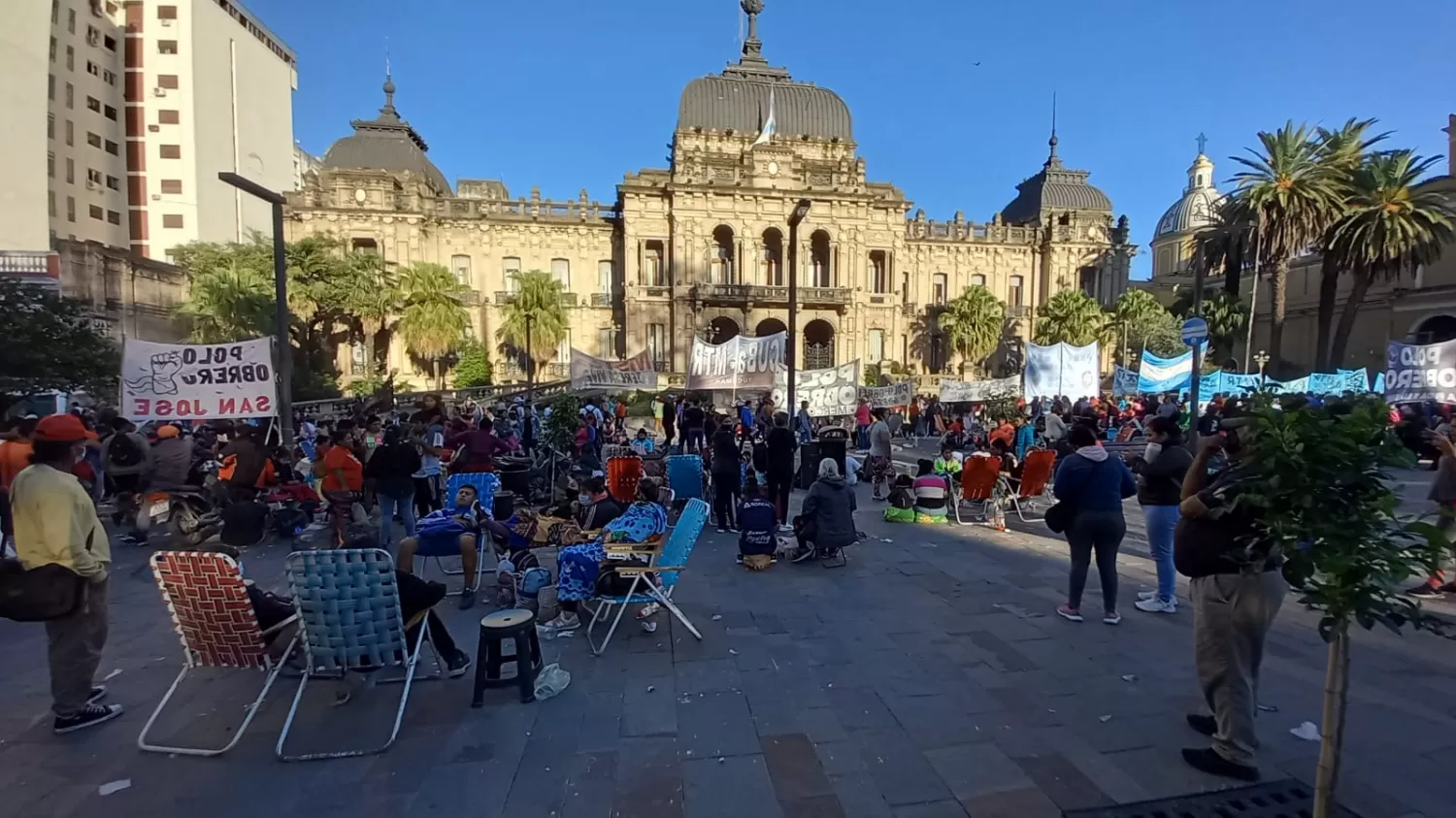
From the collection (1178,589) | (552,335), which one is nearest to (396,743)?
(1178,589)

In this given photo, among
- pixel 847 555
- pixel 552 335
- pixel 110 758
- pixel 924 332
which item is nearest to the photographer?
pixel 110 758

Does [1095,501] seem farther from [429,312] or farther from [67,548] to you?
[429,312]

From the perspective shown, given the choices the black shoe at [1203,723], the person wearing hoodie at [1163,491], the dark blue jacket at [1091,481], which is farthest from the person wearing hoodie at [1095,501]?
the black shoe at [1203,723]

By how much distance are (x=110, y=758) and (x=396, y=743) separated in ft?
5.10

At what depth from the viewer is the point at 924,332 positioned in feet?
152

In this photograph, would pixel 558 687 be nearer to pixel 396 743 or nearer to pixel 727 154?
pixel 396 743

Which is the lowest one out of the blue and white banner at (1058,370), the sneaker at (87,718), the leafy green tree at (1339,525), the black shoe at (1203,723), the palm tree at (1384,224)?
the sneaker at (87,718)

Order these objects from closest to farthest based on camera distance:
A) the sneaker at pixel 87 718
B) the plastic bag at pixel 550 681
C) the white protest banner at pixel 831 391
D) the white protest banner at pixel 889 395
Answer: the sneaker at pixel 87 718 < the plastic bag at pixel 550 681 < the white protest banner at pixel 831 391 < the white protest banner at pixel 889 395

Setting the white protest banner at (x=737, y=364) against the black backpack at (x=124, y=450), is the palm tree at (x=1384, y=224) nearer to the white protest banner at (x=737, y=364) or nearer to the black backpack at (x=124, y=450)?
the white protest banner at (x=737, y=364)

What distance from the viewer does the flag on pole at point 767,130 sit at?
135ft

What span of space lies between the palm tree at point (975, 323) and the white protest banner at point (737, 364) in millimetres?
29760

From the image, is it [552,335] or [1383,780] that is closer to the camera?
[1383,780]

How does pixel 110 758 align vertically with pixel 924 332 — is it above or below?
below

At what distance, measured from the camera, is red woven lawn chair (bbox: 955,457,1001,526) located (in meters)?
10.2
